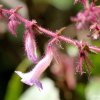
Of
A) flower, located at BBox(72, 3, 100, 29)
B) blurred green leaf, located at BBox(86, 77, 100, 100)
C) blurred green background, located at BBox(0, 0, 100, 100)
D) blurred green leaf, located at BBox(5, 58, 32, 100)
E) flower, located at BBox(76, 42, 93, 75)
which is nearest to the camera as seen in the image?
flower, located at BBox(76, 42, 93, 75)

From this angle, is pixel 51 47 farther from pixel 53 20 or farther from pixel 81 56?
pixel 53 20

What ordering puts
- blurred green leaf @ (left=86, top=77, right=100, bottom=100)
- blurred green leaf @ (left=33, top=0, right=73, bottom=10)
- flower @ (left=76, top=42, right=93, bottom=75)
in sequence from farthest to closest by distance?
blurred green leaf @ (left=33, top=0, right=73, bottom=10) < blurred green leaf @ (left=86, top=77, right=100, bottom=100) < flower @ (left=76, top=42, right=93, bottom=75)

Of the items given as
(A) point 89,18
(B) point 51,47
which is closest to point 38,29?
(B) point 51,47

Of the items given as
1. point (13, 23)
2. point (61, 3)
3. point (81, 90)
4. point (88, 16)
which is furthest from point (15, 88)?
point (13, 23)

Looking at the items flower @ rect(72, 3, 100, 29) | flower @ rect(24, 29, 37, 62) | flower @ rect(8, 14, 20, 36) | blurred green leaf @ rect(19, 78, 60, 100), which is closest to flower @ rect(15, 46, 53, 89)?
flower @ rect(24, 29, 37, 62)

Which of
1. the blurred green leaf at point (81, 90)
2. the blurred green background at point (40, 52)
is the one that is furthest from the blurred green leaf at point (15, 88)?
the blurred green leaf at point (81, 90)

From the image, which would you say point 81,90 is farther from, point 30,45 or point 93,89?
point 30,45

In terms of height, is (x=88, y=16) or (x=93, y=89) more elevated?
(x=88, y=16)

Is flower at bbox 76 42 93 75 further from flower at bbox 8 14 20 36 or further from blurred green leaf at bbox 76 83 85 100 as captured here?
blurred green leaf at bbox 76 83 85 100
